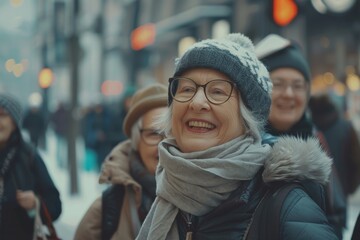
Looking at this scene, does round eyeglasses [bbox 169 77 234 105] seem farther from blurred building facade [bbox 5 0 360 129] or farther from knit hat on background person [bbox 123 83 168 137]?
blurred building facade [bbox 5 0 360 129]

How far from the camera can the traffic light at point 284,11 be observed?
6.49 metres

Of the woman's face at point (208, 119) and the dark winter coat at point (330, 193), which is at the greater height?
the woman's face at point (208, 119)

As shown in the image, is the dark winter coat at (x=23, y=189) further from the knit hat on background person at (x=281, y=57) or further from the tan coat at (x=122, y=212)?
the knit hat on background person at (x=281, y=57)

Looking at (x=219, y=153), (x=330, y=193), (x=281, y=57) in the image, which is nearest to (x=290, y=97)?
(x=281, y=57)

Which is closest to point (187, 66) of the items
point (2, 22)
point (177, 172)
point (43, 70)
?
point (177, 172)

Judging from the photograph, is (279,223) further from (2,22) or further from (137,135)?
(2,22)

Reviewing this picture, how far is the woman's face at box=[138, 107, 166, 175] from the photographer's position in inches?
139

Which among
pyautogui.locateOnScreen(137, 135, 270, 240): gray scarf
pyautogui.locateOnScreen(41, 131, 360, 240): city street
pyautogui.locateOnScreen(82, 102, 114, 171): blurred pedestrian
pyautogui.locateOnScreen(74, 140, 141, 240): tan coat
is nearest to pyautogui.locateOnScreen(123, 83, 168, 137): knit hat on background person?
pyautogui.locateOnScreen(74, 140, 141, 240): tan coat

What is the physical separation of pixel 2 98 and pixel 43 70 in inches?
627

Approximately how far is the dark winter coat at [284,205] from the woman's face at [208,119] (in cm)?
17

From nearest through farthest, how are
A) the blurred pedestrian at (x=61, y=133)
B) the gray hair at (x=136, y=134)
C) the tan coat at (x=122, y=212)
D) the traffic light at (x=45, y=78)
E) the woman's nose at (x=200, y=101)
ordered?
the woman's nose at (x=200, y=101) → the tan coat at (x=122, y=212) → the gray hair at (x=136, y=134) → the blurred pedestrian at (x=61, y=133) → the traffic light at (x=45, y=78)

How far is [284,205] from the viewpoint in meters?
2.01

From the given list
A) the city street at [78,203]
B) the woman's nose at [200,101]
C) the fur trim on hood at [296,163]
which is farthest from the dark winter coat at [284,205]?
the city street at [78,203]

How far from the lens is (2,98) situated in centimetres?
446
